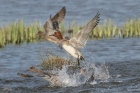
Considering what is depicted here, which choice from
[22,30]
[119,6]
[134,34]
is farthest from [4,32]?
[119,6]

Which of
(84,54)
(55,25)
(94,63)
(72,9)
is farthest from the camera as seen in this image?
(72,9)

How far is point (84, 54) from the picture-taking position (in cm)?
1623

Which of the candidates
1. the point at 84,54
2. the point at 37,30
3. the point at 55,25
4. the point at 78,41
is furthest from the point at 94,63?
the point at 37,30

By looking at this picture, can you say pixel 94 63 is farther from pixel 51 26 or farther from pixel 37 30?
pixel 37 30

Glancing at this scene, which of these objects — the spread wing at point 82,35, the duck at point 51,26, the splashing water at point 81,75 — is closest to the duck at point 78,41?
the spread wing at point 82,35

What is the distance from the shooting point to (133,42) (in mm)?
17953

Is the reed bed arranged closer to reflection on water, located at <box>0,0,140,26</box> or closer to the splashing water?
reflection on water, located at <box>0,0,140,26</box>

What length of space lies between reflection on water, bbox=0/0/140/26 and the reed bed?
11.4 feet

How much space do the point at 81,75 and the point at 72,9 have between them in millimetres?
15159

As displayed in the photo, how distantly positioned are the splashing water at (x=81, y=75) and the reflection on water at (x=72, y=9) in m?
8.57

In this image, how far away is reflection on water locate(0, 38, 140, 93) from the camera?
11.6 metres

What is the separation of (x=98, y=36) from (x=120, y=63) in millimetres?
3751

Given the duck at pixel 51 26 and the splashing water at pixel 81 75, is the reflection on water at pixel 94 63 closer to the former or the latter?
the splashing water at pixel 81 75

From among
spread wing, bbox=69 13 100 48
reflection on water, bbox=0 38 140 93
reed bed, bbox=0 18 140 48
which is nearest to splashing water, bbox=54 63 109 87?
reflection on water, bbox=0 38 140 93
